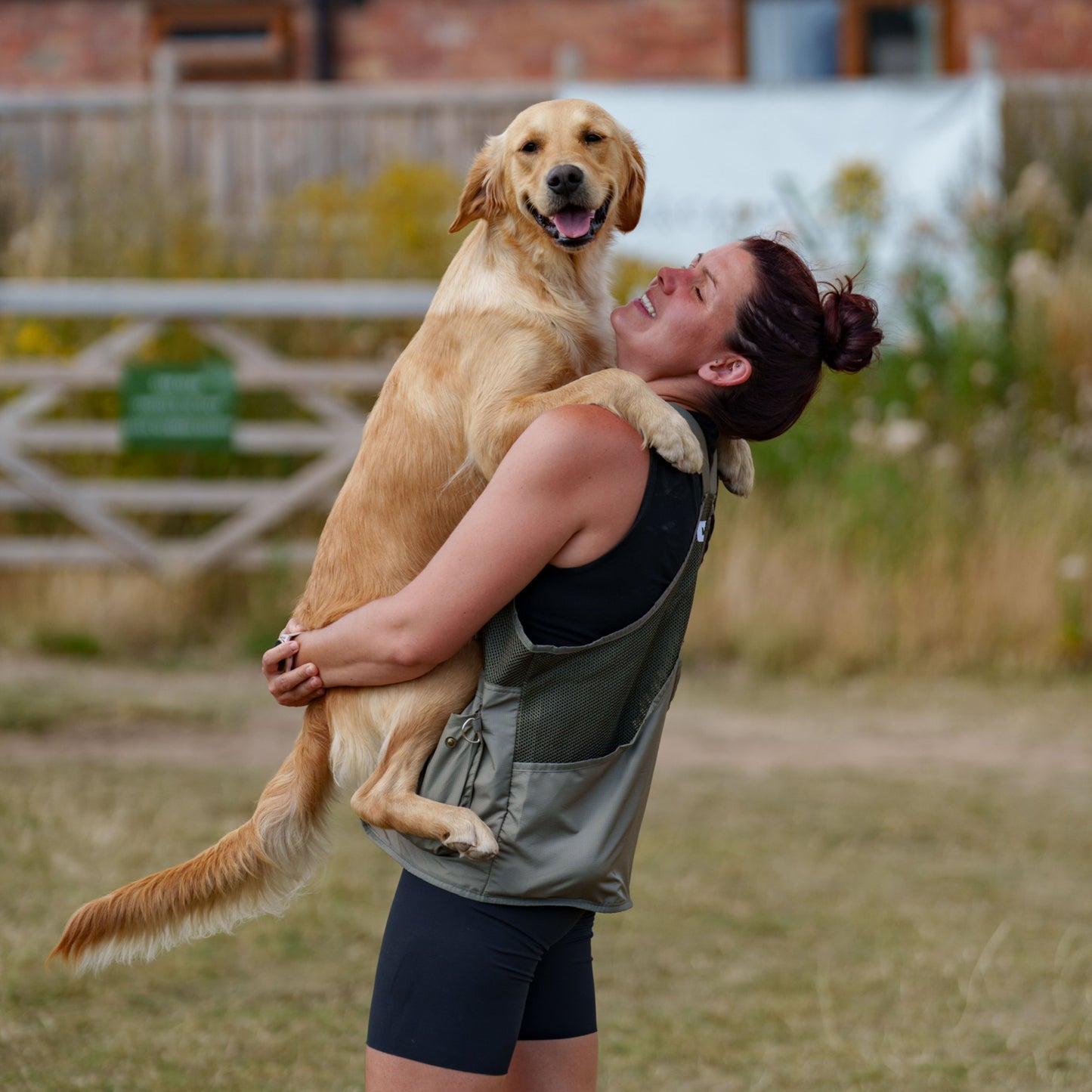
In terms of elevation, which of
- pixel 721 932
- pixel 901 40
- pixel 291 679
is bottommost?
pixel 721 932

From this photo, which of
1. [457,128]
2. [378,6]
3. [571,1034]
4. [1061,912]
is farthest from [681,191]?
[571,1034]

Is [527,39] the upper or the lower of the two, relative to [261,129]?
upper

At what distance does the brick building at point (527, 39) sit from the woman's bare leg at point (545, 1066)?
1026 cm

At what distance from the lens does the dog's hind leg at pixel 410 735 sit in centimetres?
197

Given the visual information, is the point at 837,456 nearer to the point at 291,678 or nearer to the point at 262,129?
the point at 262,129

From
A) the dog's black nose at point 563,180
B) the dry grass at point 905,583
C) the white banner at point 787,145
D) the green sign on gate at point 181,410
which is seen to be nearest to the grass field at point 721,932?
the dry grass at point 905,583

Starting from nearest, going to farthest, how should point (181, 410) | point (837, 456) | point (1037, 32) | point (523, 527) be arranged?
point (523, 527) < point (181, 410) < point (837, 456) < point (1037, 32)

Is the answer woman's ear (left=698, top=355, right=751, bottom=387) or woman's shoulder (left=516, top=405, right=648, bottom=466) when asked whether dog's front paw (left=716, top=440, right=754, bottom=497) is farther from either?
woman's shoulder (left=516, top=405, right=648, bottom=466)

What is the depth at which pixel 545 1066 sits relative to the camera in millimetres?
2049

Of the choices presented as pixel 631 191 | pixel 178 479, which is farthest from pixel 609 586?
pixel 178 479

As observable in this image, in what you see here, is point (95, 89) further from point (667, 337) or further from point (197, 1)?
point (667, 337)

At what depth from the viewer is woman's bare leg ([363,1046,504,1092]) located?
183 centimetres

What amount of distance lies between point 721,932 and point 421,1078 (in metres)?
2.41

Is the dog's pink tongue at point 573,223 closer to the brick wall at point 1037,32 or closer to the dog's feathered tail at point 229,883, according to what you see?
the dog's feathered tail at point 229,883
